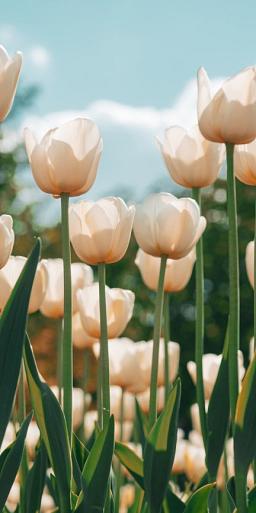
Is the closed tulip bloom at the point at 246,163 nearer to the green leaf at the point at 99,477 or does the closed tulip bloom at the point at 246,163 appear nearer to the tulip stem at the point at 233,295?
the tulip stem at the point at 233,295

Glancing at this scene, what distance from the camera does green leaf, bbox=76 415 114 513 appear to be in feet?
4.84

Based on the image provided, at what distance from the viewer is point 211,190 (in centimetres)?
1925

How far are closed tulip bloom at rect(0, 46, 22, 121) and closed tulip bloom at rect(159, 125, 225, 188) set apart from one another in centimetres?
42

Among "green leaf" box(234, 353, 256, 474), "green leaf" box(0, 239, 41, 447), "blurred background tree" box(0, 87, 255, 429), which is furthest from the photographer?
"blurred background tree" box(0, 87, 255, 429)

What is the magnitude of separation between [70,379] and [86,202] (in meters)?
0.48

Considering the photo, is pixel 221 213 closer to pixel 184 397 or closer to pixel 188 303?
pixel 188 303

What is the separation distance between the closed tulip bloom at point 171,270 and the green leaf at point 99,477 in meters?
0.86

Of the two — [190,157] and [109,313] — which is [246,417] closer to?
[190,157]

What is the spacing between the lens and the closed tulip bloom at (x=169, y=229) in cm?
187

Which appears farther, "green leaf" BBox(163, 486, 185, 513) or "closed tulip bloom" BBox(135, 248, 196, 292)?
"closed tulip bloom" BBox(135, 248, 196, 292)

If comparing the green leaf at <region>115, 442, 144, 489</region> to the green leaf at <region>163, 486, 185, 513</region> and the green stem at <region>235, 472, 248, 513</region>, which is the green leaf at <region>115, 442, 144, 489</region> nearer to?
the green leaf at <region>163, 486, 185, 513</region>

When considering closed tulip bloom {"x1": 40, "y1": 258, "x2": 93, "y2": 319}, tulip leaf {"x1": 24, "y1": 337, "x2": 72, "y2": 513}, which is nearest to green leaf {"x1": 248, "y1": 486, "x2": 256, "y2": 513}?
tulip leaf {"x1": 24, "y1": 337, "x2": 72, "y2": 513}

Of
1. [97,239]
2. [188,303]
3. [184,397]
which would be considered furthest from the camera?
[188,303]

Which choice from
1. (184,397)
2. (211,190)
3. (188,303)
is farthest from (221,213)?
(184,397)
